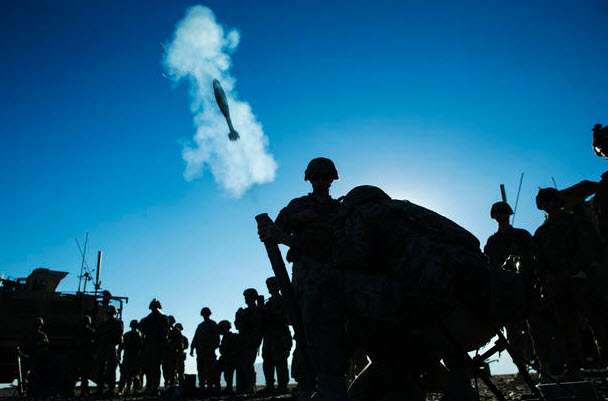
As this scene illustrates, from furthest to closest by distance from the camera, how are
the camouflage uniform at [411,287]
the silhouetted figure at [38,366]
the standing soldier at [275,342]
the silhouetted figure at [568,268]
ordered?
the silhouetted figure at [38,366], the standing soldier at [275,342], the silhouetted figure at [568,268], the camouflage uniform at [411,287]

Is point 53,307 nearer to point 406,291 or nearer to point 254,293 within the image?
point 254,293

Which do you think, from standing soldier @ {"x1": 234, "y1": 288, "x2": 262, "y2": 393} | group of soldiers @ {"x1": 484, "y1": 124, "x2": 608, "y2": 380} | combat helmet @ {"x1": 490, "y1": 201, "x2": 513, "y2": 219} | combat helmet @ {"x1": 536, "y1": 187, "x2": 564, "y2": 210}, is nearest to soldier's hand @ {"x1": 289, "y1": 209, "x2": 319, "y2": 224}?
group of soldiers @ {"x1": 484, "y1": 124, "x2": 608, "y2": 380}

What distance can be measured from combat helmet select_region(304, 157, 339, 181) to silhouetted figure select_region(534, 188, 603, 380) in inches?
112

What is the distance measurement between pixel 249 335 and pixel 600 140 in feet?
29.5

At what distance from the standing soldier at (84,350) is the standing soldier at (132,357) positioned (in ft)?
3.15

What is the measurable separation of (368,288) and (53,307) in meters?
17.2

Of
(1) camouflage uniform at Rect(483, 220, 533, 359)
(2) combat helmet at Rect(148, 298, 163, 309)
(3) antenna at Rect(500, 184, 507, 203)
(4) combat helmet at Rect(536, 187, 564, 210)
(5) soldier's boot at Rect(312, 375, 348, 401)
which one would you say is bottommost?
(5) soldier's boot at Rect(312, 375, 348, 401)

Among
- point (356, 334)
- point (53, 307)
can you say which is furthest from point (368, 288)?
point (53, 307)

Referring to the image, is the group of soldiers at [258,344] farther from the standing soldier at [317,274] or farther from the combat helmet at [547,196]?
the standing soldier at [317,274]

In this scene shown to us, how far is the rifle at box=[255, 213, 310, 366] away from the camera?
10.7ft

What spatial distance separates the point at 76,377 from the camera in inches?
530

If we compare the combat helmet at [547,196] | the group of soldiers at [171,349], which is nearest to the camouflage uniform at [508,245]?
the combat helmet at [547,196]

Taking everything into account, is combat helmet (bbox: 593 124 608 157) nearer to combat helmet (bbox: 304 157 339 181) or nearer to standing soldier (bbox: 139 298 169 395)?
combat helmet (bbox: 304 157 339 181)

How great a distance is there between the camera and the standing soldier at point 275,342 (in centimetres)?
1041
